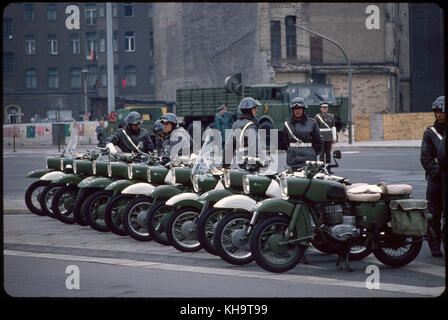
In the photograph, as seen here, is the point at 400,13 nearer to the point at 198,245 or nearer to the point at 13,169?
the point at 13,169

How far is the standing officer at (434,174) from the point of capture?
27.6 feet

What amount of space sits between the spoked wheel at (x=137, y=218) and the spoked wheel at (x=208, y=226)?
4.73ft

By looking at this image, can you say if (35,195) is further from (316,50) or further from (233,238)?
(316,50)

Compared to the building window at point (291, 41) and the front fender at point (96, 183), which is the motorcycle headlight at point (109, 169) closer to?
the front fender at point (96, 183)

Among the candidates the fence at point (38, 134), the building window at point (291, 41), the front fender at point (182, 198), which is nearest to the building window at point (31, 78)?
the fence at point (38, 134)

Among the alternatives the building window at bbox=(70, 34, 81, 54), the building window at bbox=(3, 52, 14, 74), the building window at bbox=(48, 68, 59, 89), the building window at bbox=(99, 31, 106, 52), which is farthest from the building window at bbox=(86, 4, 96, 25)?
the building window at bbox=(3, 52, 14, 74)

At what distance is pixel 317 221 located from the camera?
304 inches

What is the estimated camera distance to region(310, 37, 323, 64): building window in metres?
50.1

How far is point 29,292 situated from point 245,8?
149 feet

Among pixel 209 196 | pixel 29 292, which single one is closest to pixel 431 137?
pixel 209 196

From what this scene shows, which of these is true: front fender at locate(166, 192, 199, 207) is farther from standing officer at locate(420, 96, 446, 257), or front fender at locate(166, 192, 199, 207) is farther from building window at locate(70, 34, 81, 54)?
building window at locate(70, 34, 81, 54)

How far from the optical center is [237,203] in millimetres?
7926

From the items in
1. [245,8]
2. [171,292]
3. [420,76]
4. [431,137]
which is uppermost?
[245,8]
